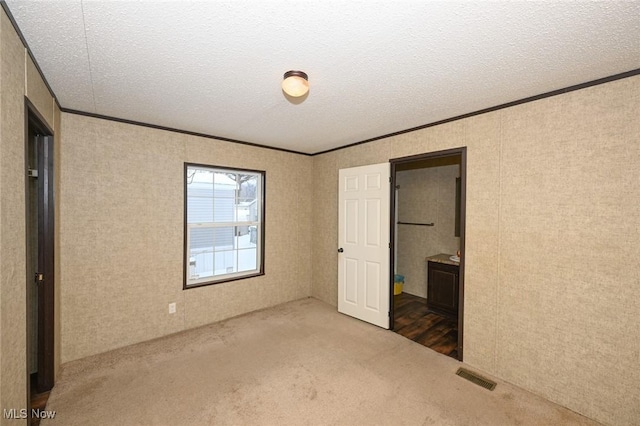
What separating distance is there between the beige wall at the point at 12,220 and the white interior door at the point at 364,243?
312 cm

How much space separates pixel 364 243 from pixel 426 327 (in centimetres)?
133

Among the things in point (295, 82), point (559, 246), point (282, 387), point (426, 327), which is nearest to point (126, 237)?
point (282, 387)

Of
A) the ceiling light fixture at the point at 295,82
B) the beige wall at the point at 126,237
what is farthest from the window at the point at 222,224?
the ceiling light fixture at the point at 295,82

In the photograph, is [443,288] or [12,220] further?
[443,288]

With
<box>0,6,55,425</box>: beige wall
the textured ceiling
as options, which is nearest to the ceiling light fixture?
the textured ceiling

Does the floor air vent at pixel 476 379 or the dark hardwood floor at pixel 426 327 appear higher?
the dark hardwood floor at pixel 426 327

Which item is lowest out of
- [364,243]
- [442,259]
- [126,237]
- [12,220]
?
[442,259]

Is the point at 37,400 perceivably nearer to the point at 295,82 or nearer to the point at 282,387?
the point at 282,387

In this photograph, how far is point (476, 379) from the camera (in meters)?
2.45

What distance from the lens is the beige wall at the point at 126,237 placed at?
269cm

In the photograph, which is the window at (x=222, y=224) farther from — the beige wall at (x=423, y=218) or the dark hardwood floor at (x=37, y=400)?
the beige wall at (x=423, y=218)

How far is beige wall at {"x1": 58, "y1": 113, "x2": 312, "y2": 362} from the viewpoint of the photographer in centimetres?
269

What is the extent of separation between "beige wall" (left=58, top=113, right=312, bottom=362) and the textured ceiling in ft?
1.55

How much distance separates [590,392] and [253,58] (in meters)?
3.37
